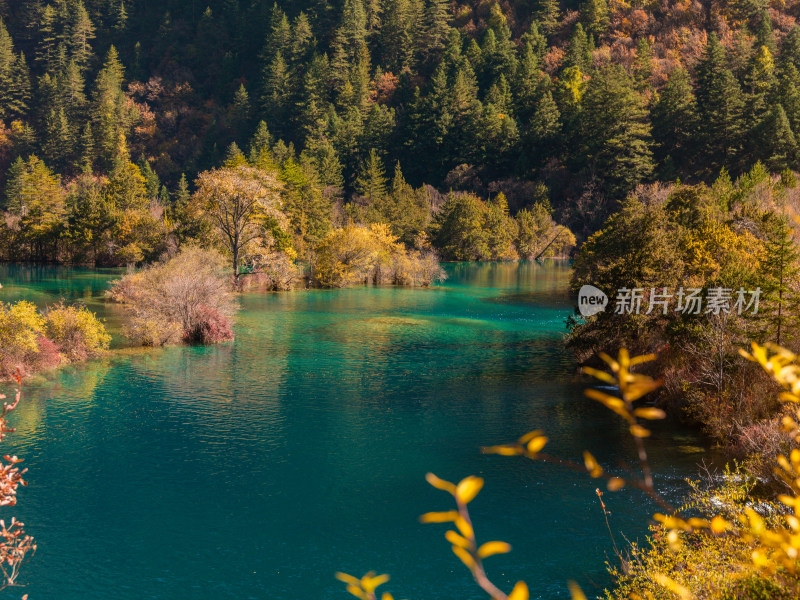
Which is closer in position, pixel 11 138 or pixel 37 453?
pixel 37 453

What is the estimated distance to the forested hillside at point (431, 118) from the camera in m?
110

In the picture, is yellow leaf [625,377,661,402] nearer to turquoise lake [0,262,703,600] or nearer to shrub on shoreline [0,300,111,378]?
turquoise lake [0,262,703,600]

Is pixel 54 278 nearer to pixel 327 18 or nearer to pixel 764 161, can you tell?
pixel 764 161

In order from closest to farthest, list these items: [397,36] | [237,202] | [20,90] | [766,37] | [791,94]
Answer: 1. [237,202]
2. [791,94]
3. [766,37]
4. [20,90]
5. [397,36]

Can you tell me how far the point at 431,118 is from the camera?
146625 mm

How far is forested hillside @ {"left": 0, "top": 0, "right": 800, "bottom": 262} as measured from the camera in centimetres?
11000

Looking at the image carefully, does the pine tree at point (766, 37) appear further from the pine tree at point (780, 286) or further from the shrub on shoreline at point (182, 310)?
the shrub on shoreline at point (182, 310)

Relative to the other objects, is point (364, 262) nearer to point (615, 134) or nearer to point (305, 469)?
point (305, 469)

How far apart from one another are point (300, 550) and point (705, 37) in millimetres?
164233

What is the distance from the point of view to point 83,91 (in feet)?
616

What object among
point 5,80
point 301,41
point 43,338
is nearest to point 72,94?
point 5,80

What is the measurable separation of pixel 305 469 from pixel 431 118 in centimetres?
13243

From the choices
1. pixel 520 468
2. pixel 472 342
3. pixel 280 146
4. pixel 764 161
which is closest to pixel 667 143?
pixel 764 161

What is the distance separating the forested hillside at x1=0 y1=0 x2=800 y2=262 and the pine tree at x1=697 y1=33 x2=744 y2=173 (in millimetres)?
306
